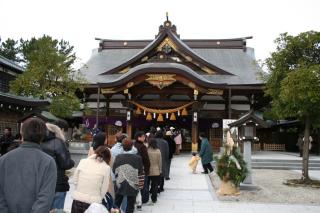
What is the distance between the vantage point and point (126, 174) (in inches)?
253

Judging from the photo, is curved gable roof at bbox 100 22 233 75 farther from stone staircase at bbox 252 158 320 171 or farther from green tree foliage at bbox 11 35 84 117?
stone staircase at bbox 252 158 320 171

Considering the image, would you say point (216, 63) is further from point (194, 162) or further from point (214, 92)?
point (194, 162)

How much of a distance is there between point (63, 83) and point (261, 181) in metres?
10.5

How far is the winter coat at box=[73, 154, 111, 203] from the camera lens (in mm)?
4711

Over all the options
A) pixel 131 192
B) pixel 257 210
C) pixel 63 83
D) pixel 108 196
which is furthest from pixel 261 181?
pixel 63 83

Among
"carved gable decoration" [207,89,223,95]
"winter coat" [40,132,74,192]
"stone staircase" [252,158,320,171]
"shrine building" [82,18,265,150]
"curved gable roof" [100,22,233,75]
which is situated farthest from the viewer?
"curved gable roof" [100,22,233,75]

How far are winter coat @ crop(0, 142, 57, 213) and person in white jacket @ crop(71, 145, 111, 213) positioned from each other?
49.7 inches

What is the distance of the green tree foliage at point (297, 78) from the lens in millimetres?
11398

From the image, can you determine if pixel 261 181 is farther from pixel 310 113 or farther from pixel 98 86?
pixel 98 86

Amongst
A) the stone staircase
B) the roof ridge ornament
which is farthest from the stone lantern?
the roof ridge ornament

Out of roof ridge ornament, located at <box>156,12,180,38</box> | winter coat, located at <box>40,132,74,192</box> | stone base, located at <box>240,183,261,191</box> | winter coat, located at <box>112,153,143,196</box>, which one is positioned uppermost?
roof ridge ornament, located at <box>156,12,180,38</box>

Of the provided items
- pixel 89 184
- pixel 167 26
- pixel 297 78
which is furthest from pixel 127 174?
pixel 167 26

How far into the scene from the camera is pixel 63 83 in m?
18.7

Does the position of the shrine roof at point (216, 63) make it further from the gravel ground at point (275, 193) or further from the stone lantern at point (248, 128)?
the stone lantern at point (248, 128)
